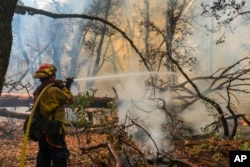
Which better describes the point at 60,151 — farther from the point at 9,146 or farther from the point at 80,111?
the point at 9,146

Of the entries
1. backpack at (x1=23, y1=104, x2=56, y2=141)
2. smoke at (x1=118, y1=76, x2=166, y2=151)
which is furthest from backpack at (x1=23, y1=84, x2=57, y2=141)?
smoke at (x1=118, y1=76, x2=166, y2=151)

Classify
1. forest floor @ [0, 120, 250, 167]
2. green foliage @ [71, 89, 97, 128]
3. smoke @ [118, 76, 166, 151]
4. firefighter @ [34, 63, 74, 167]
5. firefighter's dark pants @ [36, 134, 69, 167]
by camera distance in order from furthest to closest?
smoke @ [118, 76, 166, 151] → green foliage @ [71, 89, 97, 128] → forest floor @ [0, 120, 250, 167] → firefighter @ [34, 63, 74, 167] → firefighter's dark pants @ [36, 134, 69, 167]

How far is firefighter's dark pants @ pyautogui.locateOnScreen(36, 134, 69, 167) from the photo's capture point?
434cm

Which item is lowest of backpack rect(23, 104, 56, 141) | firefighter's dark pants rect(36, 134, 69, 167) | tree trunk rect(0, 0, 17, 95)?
firefighter's dark pants rect(36, 134, 69, 167)

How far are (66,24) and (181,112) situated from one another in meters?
19.3

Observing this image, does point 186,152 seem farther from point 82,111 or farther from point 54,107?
point 54,107

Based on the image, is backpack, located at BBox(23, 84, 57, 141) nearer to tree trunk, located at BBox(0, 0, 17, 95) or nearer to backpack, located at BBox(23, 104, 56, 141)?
backpack, located at BBox(23, 104, 56, 141)

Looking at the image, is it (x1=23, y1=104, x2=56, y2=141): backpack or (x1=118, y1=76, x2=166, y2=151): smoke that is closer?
(x1=23, y1=104, x2=56, y2=141): backpack

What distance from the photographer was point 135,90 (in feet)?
34.5

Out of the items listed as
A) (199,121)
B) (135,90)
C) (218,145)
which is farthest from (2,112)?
(218,145)

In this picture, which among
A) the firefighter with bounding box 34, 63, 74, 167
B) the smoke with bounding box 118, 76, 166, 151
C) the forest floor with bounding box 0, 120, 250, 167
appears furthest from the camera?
the smoke with bounding box 118, 76, 166, 151

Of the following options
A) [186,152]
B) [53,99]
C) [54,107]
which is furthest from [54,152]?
[186,152]

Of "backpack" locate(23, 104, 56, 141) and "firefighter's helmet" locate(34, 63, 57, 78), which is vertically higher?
"firefighter's helmet" locate(34, 63, 57, 78)

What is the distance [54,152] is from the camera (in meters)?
4.41
